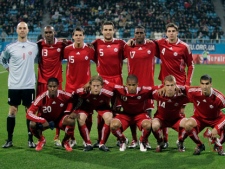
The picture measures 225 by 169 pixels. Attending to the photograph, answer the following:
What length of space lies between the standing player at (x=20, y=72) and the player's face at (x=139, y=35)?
5.48 feet

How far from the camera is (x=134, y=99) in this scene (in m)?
7.74

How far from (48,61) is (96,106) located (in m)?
1.10

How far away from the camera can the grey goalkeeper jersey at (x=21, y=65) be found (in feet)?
25.4

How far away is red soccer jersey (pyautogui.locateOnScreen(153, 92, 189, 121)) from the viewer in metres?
7.57

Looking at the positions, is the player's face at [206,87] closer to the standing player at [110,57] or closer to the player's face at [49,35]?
the standing player at [110,57]

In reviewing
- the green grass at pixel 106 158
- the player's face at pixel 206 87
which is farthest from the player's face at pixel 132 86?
the player's face at pixel 206 87

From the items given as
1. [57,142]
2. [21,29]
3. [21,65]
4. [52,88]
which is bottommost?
[57,142]

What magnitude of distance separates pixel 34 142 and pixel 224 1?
110 ft

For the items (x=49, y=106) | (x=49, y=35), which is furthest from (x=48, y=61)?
(x=49, y=106)

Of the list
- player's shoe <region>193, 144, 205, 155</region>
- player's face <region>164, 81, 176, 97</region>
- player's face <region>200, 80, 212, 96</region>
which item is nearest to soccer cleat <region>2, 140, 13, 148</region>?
player's face <region>164, 81, 176, 97</region>

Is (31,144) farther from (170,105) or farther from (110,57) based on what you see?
(170,105)

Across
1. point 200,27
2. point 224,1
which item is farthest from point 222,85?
point 224,1

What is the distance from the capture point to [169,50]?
828cm

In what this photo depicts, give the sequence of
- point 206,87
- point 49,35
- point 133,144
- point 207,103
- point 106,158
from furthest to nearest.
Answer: point 49,35 → point 133,144 → point 207,103 → point 206,87 → point 106,158
